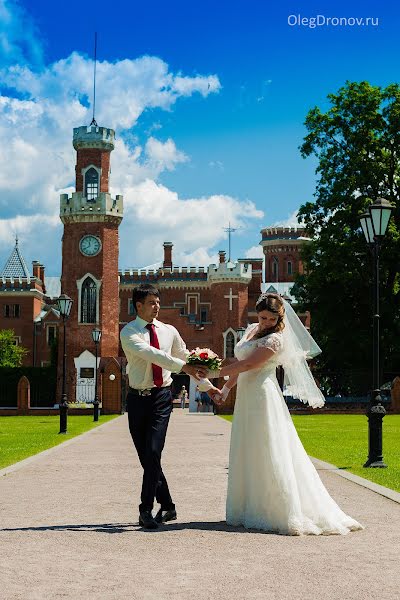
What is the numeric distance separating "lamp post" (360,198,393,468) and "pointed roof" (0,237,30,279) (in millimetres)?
68164

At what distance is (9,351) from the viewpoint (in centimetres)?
6900

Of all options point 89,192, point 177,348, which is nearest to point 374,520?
point 177,348

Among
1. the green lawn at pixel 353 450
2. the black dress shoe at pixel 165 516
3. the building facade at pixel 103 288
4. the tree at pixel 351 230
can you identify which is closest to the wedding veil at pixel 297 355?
the black dress shoe at pixel 165 516

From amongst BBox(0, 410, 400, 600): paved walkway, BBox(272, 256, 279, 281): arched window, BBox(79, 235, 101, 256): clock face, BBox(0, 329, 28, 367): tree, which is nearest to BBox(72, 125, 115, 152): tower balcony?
BBox(79, 235, 101, 256): clock face

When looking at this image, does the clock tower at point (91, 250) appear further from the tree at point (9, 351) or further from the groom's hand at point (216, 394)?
the groom's hand at point (216, 394)

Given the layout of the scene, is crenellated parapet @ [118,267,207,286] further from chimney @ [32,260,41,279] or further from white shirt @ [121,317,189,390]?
white shirt @ [121,317,189,390]

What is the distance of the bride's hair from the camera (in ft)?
26.1

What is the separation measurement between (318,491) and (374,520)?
0.83 metres

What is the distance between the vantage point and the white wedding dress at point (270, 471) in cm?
739

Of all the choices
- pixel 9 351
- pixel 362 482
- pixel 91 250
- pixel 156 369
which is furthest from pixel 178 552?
pixel 9 351

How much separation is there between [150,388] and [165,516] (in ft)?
3.65

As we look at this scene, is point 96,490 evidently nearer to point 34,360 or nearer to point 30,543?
point 30,543

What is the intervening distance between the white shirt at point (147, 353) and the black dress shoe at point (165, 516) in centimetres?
108

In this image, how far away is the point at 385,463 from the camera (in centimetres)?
1395
